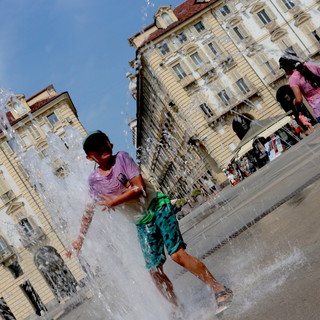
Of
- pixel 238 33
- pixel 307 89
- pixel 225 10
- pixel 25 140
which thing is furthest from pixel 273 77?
pixel 307 89

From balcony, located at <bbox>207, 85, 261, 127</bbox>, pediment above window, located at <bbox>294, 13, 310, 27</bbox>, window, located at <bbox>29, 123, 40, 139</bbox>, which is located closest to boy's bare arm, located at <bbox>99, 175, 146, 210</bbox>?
balcony, located at <bbox>207, 85, 261, 127</bbox>

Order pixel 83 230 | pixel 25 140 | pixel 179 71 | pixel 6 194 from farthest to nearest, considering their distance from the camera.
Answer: pixel 25 140 < pixel 179 71 < pixel 6 194 < pixel 83 230

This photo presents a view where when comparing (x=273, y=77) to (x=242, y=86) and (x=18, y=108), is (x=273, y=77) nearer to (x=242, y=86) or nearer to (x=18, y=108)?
(x=242, y=86)

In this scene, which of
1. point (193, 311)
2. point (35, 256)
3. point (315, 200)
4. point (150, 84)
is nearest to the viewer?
point (193, 311)

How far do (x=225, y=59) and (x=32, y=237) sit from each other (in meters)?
20.3

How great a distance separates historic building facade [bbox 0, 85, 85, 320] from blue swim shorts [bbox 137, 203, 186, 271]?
95.1ft

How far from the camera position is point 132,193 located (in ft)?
10.2

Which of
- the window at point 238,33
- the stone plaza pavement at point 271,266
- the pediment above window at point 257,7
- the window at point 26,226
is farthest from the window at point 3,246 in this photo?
the stone plaza pavement at point 271,266

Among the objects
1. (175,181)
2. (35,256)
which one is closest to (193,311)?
(35,256)

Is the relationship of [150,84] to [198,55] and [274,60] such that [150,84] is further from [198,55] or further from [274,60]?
[274,60]

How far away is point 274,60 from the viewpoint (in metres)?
35.2

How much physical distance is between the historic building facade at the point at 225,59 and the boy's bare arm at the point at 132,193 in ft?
105

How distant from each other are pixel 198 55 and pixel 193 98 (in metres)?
3.53

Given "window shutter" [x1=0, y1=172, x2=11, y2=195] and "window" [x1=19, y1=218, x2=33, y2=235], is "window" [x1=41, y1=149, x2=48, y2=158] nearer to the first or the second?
"window shutter" [x1=0, y1=172, x2=11, y2=195]
